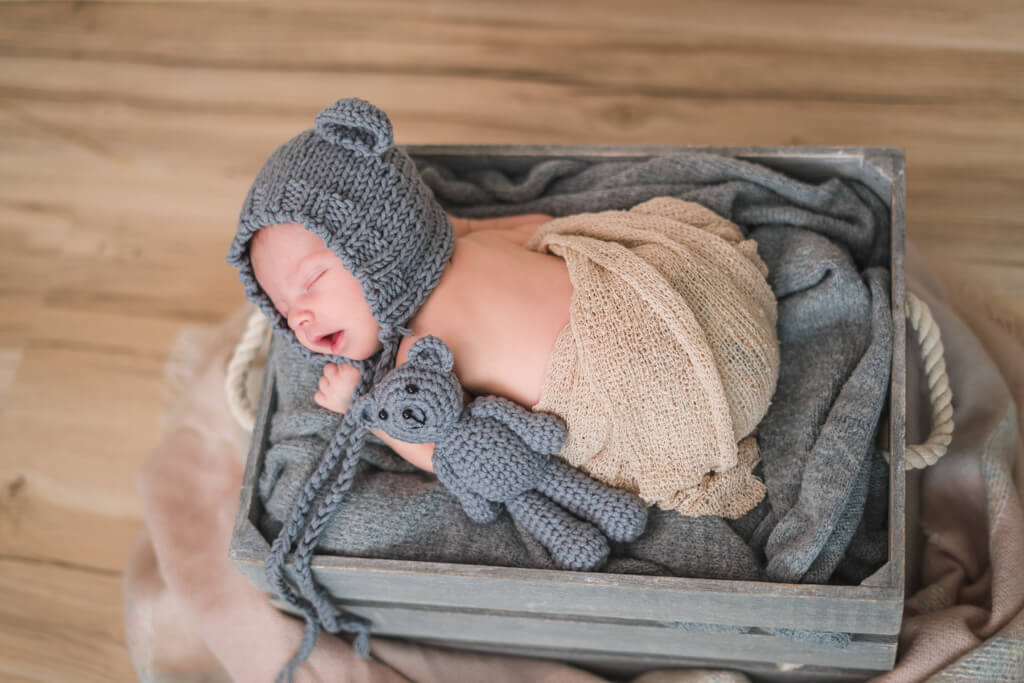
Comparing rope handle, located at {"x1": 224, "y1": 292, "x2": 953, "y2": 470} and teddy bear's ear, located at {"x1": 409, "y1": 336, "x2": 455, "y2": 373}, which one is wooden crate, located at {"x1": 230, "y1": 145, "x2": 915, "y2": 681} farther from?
teddy bear's ear, located at {"x1": 409, "y1": 336, "x2": 455, "y2": 373}

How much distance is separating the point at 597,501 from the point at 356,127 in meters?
0.53

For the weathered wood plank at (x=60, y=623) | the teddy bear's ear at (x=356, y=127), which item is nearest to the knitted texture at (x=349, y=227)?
the teddy bear's ear at (x=356, y=127)

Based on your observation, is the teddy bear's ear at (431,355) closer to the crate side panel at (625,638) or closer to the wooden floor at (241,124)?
the crate side panel at (625,638)

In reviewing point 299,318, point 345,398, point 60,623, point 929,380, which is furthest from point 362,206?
point 60,623

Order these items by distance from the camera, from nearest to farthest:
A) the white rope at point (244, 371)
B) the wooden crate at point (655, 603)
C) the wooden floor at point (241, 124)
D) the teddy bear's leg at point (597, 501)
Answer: the wooden crate at point (655, 603) → the teddy bear's leg at point (597, 501) → the white rope at point (244, 371) → the wooden floor at point (241, 124)

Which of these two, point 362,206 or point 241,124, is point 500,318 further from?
point 241,124

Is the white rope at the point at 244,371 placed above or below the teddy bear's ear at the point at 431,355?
below

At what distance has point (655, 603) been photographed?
3.44ft

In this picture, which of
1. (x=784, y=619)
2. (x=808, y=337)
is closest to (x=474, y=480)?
(x=784, y=619)

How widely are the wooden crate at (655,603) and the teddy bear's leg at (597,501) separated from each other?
95 millimetres

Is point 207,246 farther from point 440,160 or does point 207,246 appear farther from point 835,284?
point 835,284

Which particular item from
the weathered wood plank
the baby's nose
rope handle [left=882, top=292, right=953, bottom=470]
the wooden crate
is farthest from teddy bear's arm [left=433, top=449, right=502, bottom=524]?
the weathered wood plank

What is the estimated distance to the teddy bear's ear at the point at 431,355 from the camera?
42.0 inches

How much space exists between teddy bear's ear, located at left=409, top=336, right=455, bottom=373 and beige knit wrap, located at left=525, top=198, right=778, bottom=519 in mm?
125
